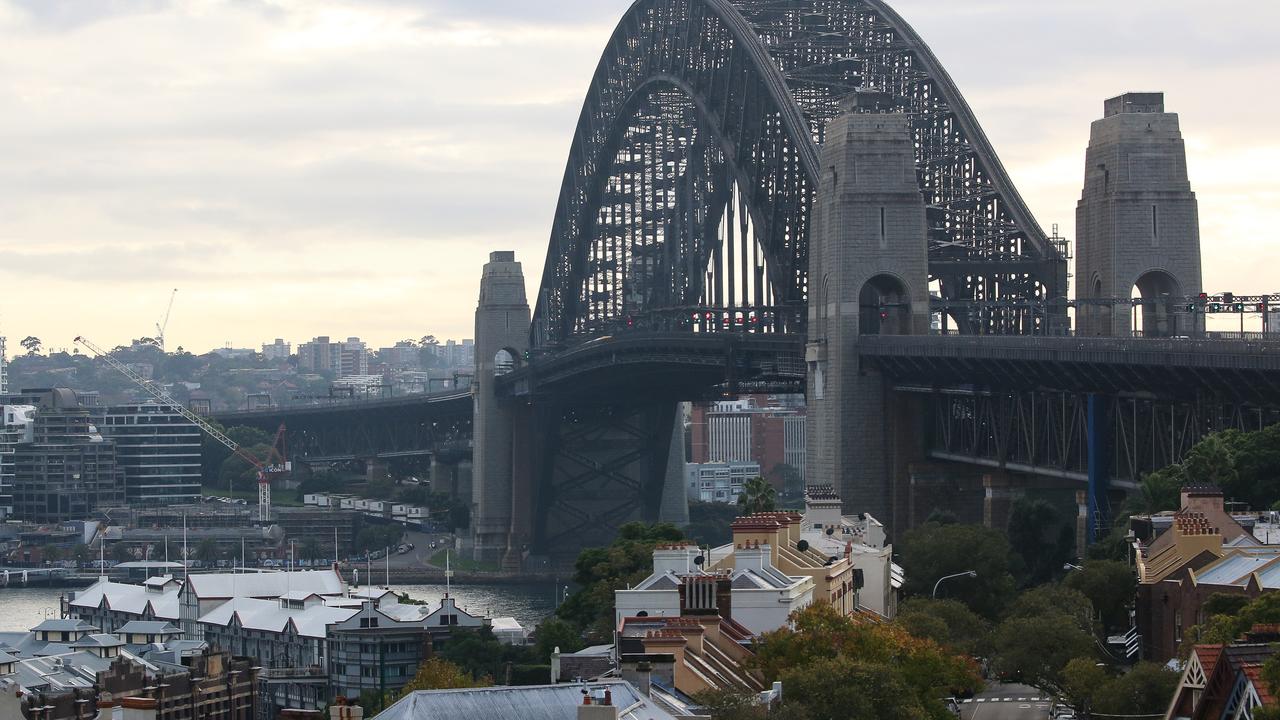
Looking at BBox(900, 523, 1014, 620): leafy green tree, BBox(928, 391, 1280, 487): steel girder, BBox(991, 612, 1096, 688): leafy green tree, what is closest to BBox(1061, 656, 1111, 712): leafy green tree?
BBox(991, 612, 1096, 688): leafy green tree

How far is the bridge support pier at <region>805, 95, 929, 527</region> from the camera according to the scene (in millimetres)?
137250

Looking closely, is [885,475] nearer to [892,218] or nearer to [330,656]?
[892,218]

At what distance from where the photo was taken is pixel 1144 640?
7850 centimetres

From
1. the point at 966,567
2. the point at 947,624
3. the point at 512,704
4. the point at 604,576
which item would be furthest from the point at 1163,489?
the point at 512,704

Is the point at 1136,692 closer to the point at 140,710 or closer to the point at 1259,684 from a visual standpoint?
the point at 140,710

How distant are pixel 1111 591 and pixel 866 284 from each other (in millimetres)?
54552

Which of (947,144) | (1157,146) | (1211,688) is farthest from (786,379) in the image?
(1211,688)

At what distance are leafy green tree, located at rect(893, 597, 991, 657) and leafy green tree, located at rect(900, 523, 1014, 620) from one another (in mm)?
7688

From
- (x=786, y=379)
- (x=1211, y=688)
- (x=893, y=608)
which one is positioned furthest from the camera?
(x=786, y=379)

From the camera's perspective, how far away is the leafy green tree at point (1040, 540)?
117m

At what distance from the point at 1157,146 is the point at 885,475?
19727 millimetres

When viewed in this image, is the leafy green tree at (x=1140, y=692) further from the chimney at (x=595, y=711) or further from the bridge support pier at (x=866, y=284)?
the bridge support pier at (x=866, y=284)

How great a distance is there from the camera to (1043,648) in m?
79.2

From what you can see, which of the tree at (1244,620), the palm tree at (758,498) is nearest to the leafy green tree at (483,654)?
the palm tree at (758,498)
